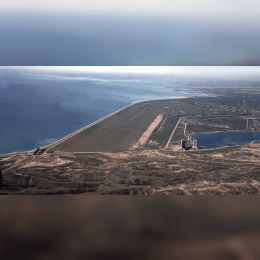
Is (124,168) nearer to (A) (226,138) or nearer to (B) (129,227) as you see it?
(B) (129,227)

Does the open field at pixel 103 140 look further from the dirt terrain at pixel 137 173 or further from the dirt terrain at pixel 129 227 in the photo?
the dirt terrain at pixel 129 227

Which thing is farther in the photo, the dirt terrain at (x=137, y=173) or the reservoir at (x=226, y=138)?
the reservoir at (x=226, y=138)

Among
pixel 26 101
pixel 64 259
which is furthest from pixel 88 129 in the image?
pixel 64 259

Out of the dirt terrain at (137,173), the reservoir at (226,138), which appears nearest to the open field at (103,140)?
the dirt terrain at (137,173)

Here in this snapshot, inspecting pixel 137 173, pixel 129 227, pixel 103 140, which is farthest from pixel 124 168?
pixel 129 227

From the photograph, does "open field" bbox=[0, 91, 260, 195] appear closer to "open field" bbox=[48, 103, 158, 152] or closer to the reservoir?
"open field" bbox=[48, 103, 158, 152]

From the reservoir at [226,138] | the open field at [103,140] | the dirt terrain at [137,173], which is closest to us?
the dirt terrain at [137,173]
